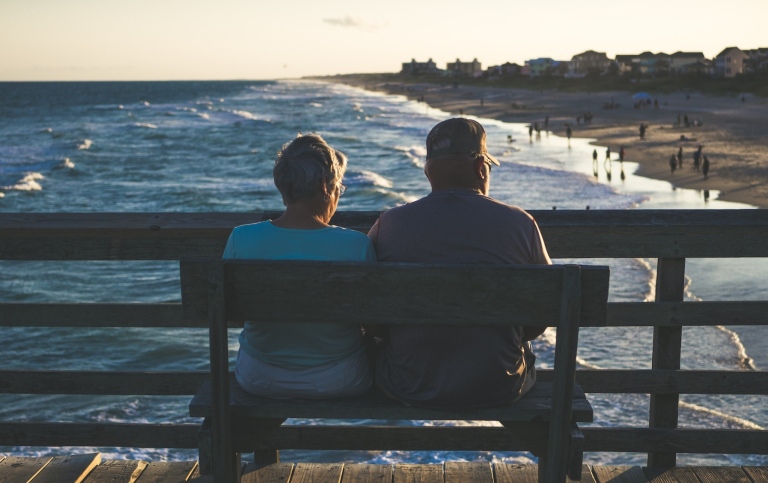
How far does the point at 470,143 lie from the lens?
114 inches

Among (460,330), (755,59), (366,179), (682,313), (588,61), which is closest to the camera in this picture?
(460,330)

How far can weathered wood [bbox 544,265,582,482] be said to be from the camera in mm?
2572

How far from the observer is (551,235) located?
3.50 m

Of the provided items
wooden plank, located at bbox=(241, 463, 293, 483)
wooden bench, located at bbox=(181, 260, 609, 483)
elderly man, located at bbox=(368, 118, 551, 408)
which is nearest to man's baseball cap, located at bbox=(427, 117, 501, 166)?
elderly man, located at bbox=(368, 118, 551, 408)

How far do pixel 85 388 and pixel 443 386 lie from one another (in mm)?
1772

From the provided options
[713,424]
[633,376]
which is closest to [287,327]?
[633,376]

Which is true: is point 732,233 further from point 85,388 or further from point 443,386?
point 85,388

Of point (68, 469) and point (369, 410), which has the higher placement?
point (369, 410)

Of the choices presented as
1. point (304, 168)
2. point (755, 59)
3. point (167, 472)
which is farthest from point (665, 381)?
point (755, 59)

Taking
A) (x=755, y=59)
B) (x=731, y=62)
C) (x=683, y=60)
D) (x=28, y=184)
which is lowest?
(x=28, y=184)

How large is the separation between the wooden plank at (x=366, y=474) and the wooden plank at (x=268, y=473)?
0.25 meters

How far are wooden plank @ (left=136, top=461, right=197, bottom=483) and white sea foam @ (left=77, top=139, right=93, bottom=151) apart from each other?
48973 mm

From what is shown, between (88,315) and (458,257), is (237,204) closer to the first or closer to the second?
(88,315)

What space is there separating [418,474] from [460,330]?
51.2 inches
